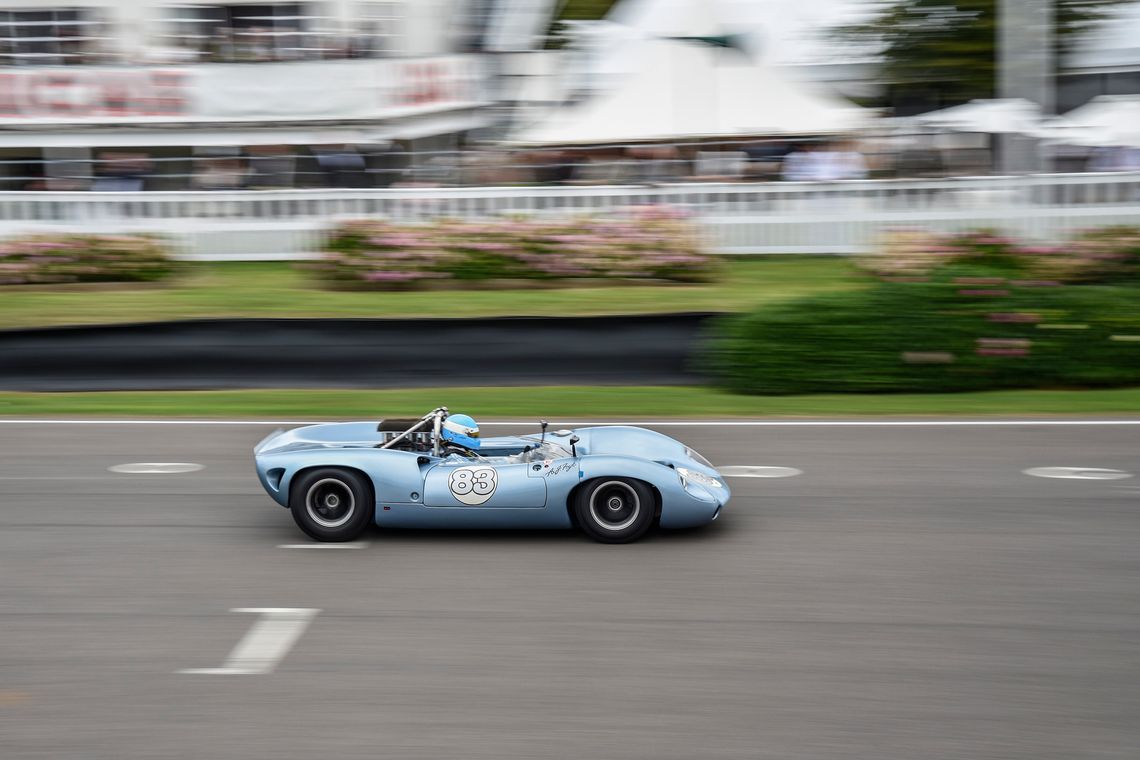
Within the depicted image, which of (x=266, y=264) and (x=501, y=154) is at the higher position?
(x=501, y=154)

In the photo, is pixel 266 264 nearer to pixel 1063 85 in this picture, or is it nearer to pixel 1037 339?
pixel 1037 339

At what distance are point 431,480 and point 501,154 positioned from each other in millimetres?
13037

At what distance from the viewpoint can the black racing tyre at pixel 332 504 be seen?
691 cm

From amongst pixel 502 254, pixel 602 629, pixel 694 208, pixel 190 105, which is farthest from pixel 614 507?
pixel 190 105

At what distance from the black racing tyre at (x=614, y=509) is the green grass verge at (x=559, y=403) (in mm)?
3660

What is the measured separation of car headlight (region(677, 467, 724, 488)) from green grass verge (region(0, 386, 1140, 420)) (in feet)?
11.5

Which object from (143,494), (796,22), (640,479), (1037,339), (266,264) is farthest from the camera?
(796,22)

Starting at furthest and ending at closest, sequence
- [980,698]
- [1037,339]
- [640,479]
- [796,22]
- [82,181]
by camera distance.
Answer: [796,22] → [82,181] → [1037,339] → [640,479] → [980,698]

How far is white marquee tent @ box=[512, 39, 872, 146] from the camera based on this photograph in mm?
18781

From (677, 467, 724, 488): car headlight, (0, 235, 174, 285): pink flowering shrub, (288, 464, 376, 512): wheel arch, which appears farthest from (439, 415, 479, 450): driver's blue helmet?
(0, 235, 174, 285): pink flowering shrub

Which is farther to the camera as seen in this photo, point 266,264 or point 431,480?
point 266,264

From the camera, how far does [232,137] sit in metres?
20.5

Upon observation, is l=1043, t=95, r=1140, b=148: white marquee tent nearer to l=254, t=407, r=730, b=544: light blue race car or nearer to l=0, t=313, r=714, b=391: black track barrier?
l=0, t=313, r=714, b=391: black track barrier

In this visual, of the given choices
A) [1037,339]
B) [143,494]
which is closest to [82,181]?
[143,494]
